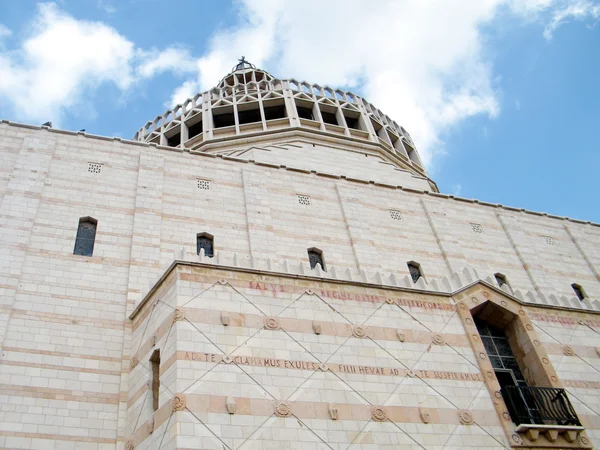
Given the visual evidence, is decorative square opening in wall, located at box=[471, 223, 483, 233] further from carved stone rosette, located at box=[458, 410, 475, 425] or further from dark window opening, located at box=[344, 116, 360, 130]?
carved stone rosette, located at box=[458, 410, 475, 425]

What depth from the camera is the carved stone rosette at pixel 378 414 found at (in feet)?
42.6

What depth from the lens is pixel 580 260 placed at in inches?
972

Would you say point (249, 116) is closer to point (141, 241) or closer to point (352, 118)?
point (352, 118)

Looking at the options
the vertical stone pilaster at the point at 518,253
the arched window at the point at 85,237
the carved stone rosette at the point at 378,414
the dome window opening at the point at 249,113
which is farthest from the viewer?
the dome window opening at the point at 249,113

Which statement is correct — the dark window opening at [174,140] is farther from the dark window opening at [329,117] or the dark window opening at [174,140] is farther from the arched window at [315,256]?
the arched window at [315,256]

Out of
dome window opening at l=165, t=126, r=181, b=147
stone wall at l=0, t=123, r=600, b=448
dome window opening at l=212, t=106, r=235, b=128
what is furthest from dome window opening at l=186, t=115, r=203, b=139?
stone wall at l=0, t=123, r=600, b=448

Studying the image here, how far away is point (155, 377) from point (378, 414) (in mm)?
4897

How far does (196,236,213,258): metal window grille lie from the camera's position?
1891 centimetres

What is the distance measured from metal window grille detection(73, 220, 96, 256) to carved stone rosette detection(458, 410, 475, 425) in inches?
420

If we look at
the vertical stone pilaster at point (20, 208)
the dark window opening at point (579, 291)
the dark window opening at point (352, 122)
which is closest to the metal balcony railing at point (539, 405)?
the dark window opening at point (579, 291)

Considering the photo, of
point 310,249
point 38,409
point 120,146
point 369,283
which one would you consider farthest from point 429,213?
point 38,409

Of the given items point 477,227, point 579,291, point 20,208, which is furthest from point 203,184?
point 579,291

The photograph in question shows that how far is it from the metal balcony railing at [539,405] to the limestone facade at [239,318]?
11.5 inches

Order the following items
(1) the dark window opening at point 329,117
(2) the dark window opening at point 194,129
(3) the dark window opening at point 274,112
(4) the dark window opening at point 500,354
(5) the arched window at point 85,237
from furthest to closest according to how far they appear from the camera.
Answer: (1) the dark window opening at point 329,117
(3) the dark window opening at point 274,112
(2) the dark window opening at point 194,129
(5) the arched window at point 85,237
(4) the dark window opening at point 500,354
